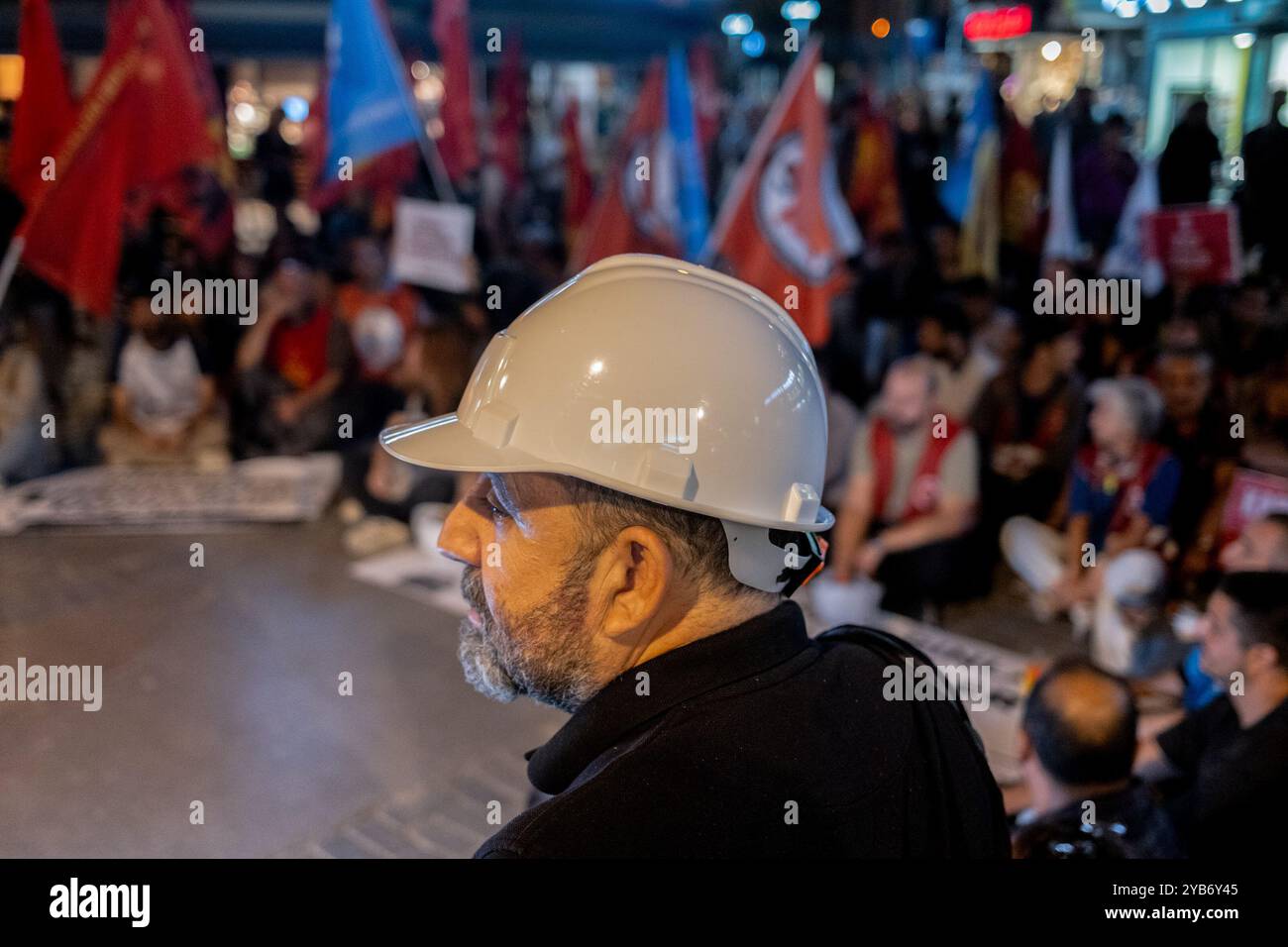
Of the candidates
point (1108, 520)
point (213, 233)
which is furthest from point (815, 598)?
point (213, 233)

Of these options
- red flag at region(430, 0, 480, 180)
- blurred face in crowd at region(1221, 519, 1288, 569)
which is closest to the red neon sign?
red flag at region(430, 0, 480, 180)

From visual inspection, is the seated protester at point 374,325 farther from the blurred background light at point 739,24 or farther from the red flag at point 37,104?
the blurred background light at point 739,24

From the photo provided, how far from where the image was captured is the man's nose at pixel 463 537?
1.54 meters

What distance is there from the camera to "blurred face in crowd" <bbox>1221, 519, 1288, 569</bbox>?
10.6ft

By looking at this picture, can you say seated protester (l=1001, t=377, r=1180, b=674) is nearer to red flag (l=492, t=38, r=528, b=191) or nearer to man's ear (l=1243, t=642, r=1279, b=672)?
man's ear (l=1243, t=642, r=1279, b=672)

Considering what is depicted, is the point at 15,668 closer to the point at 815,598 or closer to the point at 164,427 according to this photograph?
the point at 164,427

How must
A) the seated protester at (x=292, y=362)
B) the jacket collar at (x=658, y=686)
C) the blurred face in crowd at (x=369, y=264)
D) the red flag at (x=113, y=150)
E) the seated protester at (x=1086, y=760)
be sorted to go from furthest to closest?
the blurred face in crowd at (x=369, y=264), the seated protester at (x=292, y=362), the red flag at (x=113, y=150), the seated protester at (x=1086, y=760), the jacket collar at (x=658, y=686)

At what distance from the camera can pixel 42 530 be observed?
562cm

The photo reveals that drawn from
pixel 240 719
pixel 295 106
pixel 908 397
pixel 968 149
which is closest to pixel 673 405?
pixel 240 719

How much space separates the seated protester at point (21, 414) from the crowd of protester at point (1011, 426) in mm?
14

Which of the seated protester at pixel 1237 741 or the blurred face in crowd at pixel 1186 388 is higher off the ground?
the blurred face in crowd at pixel 1186 388
